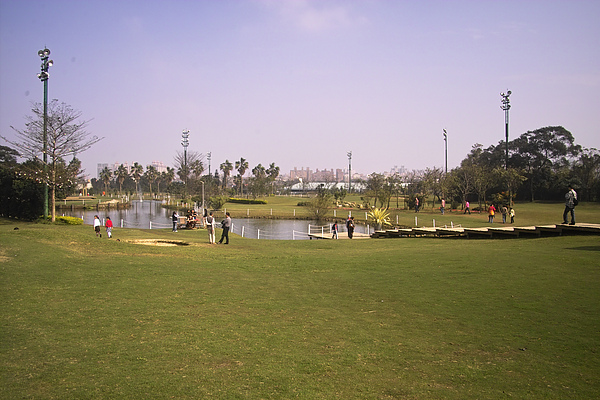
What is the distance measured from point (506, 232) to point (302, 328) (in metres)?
17.9

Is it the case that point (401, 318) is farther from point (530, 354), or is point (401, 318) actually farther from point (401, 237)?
point (401, 237)

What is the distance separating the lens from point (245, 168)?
149m

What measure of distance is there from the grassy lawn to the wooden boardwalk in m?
5.05

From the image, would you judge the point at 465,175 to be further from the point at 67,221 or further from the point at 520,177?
the point at 67,221

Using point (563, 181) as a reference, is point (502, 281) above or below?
below

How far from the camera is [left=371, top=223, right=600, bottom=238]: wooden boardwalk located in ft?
66.6

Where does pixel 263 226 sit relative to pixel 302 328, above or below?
below

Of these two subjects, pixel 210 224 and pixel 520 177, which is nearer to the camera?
pixel 210 224

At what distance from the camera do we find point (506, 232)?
23062 mm

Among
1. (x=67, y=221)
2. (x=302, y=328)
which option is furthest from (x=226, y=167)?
(x=302, y=328)

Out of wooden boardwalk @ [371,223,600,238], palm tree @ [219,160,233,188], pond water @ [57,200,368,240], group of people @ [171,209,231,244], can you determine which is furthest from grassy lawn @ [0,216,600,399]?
palm tree @ [219,160,233,188]

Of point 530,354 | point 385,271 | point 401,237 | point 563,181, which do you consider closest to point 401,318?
point 530,354

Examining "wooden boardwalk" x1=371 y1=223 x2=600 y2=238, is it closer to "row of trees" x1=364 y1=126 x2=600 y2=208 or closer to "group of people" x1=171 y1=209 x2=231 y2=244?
"group of people" x1=171 y1=209 x2=231 y2=244

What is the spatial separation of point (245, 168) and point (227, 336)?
142 metres
